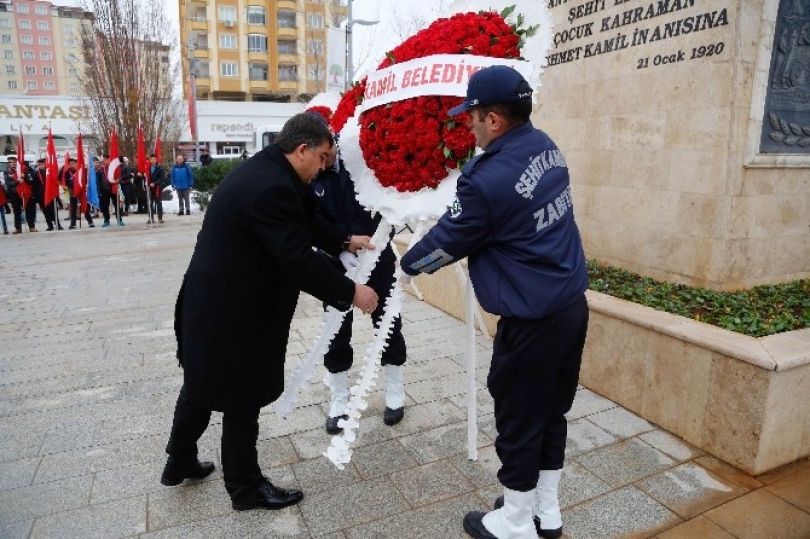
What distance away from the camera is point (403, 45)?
2.93 meters

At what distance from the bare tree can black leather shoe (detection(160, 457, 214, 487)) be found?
20.5 m

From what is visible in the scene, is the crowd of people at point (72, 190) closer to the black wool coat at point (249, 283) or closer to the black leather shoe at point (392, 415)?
the black leather shoe at point (392, 415)

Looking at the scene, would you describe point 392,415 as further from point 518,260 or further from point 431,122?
point 431,122

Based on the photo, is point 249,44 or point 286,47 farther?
point 286,47

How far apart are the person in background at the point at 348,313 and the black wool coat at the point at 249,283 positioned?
651 mm

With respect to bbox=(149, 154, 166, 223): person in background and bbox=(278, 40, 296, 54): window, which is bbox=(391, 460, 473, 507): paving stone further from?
bbox=(278, 40, 296, 54): window

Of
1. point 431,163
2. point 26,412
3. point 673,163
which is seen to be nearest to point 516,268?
point 431,163

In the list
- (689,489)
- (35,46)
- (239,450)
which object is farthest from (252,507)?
(35,46)

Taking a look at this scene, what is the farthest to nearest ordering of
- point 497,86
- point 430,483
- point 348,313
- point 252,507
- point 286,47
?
point 286,47
point 348,313
point 430,483
point 252,507
point 497,86

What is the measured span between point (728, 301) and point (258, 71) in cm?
5310

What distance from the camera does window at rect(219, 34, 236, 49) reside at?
164 ft

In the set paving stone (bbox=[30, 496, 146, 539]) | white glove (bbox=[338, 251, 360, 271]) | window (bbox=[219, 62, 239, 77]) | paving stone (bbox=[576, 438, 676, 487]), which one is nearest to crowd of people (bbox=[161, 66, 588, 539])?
paving stone (bbox=[30, 496, 146, 539])

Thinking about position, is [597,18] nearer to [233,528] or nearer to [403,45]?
[403,45]

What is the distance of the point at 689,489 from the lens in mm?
3059
